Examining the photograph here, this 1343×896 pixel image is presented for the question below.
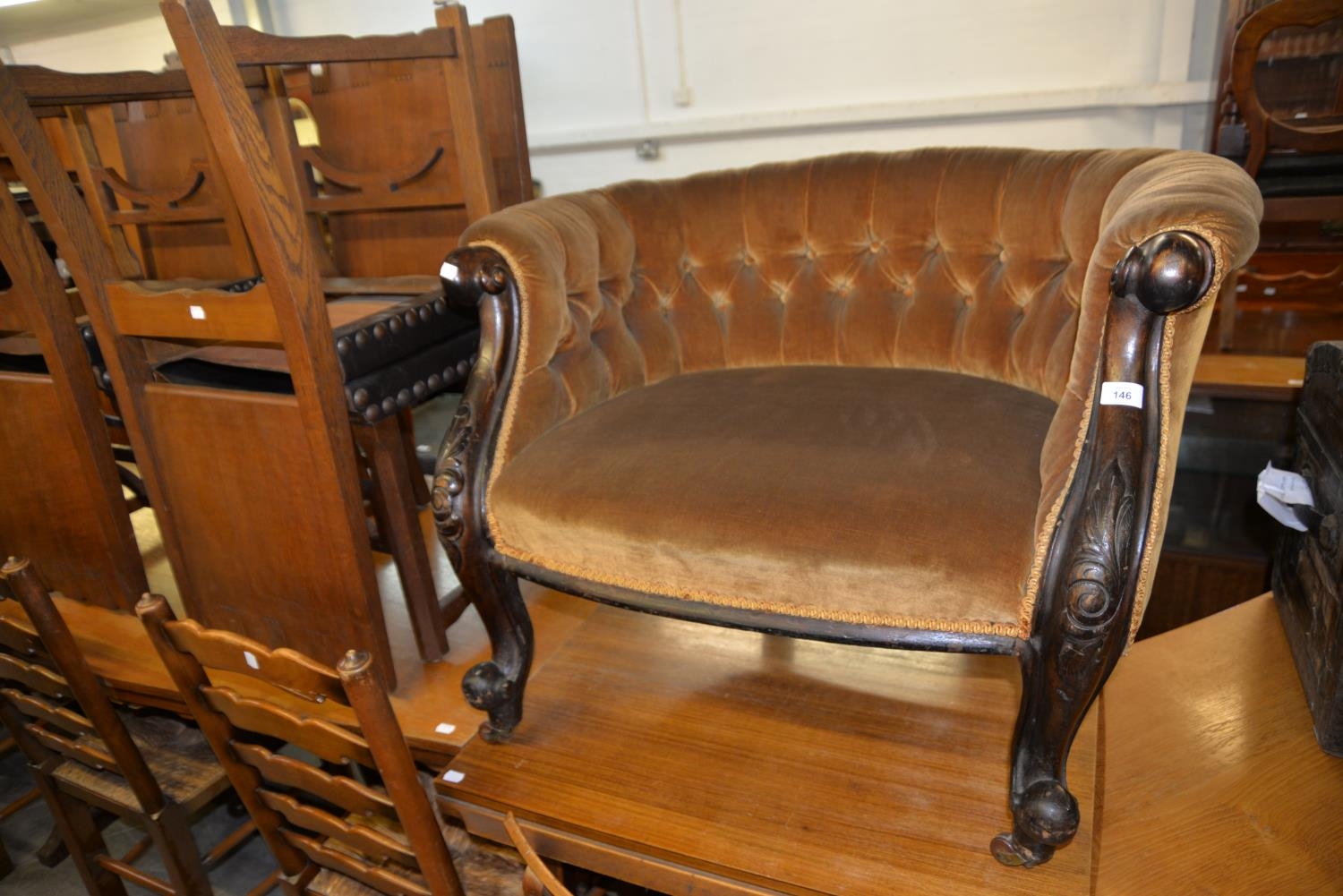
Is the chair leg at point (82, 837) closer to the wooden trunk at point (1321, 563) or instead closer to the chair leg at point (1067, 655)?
the chair leg at point (1067, 655)

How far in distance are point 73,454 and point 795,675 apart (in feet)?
4.68

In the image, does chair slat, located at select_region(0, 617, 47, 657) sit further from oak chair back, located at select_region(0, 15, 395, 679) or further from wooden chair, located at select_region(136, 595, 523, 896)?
wooden chair, located at select_region(136, 595, 523, 896)

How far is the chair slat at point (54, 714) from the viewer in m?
1.26

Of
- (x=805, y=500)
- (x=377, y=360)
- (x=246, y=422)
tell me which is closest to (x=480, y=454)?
(x=377, y=360)

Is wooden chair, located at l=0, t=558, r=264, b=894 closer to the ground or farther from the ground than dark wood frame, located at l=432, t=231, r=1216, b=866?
closer to the ground

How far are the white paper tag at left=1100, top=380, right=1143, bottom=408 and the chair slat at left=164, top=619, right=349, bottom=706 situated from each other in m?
0.84

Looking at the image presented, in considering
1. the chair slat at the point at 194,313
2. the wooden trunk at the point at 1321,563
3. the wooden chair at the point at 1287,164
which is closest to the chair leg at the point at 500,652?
the chair slat at the point at 194,313

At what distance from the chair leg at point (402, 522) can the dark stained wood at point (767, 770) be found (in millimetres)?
233

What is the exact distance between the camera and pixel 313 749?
933 millimetres

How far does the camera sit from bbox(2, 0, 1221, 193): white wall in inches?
90.0

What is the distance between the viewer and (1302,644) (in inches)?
51.4

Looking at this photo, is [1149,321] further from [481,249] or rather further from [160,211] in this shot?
[160,211]

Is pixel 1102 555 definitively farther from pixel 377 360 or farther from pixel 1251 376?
pixel 1251 376

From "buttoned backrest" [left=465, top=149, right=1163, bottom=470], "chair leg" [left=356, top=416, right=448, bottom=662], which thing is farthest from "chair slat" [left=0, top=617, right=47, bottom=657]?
"buttoned backrest" [left=465, top=149, right=1163, bottom=470]
